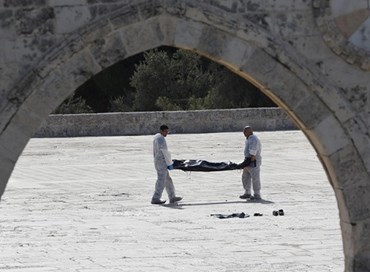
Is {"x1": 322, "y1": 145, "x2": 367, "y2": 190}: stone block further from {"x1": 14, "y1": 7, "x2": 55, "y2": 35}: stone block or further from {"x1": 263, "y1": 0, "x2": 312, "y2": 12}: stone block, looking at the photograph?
{"x1": 14, "y1": 7, "x2": 55, "y2": 35}: stone block

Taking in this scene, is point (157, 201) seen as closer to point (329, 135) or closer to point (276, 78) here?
point (329, 135)

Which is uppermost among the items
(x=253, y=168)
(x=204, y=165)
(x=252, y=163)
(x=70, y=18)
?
(x=204, y=165)

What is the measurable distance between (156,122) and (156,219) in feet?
64.8

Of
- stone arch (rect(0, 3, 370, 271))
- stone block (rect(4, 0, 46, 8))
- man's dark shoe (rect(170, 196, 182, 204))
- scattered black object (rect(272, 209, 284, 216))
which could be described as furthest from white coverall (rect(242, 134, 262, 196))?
stone block (rect(4, 0, 46, 8))

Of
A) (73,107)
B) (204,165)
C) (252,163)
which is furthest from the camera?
(73,107)

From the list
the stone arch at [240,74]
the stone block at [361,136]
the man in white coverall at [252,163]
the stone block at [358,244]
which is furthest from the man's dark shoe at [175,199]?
the stone block at [361,136]

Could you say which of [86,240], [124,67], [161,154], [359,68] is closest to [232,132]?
[124,67]

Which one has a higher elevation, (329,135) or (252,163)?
(252,163)

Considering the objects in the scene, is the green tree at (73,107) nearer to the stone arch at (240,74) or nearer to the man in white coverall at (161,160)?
the man in white coverall at (161,160)

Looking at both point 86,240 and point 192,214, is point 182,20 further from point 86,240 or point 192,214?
point 192,214

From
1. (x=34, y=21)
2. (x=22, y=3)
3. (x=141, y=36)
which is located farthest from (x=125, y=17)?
(x=22, y=3)

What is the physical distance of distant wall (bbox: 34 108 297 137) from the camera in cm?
4269

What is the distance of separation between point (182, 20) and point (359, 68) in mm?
1816

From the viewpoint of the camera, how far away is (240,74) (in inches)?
484
